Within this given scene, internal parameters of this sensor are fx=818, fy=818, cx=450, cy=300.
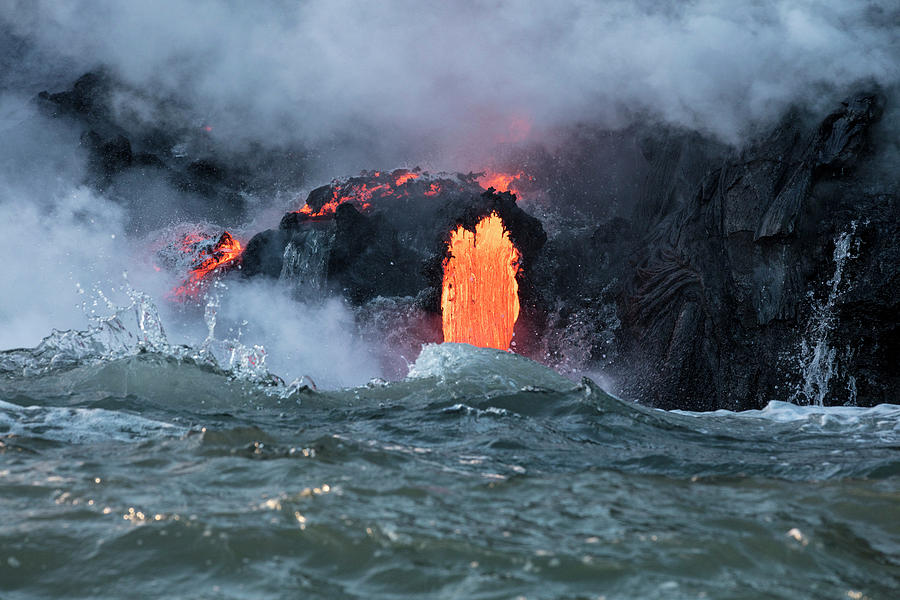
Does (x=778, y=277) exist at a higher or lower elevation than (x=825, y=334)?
higher

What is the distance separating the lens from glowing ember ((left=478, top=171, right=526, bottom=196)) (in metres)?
19.3

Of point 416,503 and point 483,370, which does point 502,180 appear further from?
point 416,503

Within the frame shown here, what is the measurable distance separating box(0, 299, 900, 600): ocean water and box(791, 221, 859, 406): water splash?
494cm

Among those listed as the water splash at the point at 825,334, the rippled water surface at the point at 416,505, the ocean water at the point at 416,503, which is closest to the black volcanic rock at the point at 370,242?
the water splash at the point at 825,334

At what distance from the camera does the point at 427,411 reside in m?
6.36

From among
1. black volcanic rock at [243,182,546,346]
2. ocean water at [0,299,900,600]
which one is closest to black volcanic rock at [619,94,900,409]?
black volcanic rock at [243,182,546,346]

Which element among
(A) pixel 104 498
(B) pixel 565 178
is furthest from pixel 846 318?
(A) pixel 104 498

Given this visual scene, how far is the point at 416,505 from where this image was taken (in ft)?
11.2

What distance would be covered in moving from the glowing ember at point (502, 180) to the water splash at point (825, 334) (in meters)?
9.07

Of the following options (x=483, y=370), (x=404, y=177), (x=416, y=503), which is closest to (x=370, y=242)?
(x=404, y=177)

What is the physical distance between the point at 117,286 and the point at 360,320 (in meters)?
6.93

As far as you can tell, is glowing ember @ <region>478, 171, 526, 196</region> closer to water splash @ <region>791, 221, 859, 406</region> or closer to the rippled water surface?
water splash @ <region>791, 221, 859, 406</region>

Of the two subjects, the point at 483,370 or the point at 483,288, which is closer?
the point at 483,370

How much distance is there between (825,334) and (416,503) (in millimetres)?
9334
